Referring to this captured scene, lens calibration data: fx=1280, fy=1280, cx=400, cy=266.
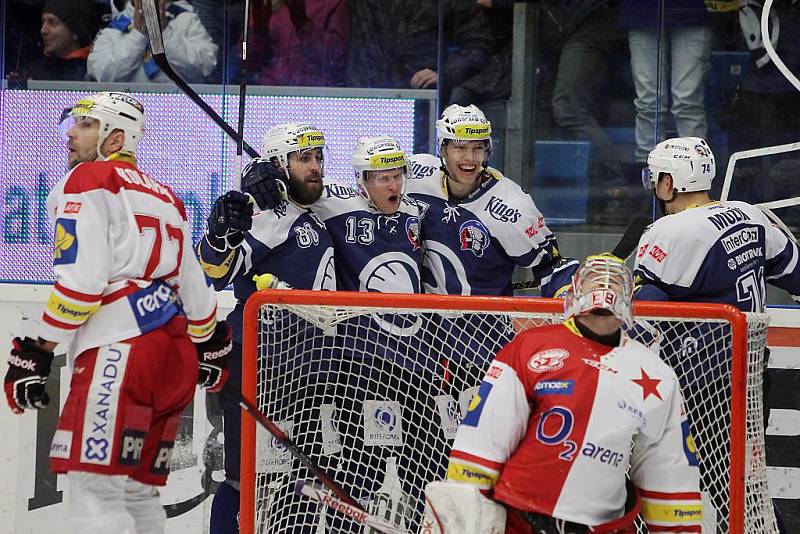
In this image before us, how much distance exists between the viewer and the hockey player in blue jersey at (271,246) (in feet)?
10.7

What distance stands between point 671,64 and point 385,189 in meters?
1.29

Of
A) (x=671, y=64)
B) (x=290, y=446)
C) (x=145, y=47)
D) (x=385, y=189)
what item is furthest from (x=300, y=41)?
(x=290, y=446)

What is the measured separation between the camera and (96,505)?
102 inches

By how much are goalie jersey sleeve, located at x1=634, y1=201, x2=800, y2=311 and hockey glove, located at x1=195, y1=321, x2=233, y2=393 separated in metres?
1.11

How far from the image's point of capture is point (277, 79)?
165 inches

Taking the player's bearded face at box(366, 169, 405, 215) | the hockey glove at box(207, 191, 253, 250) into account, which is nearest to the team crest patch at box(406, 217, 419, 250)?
the player's bearded face at box(366, 169, 405, 215)

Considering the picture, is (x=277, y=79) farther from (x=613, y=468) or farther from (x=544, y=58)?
(x=613, y=468)

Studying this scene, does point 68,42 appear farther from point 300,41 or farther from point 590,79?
point 590,79

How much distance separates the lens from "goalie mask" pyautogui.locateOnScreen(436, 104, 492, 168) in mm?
3578

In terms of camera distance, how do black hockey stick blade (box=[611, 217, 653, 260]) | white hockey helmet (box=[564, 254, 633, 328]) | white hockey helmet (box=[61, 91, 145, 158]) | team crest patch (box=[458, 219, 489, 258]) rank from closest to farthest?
white hockey helmet (box=[564, 254, 633, 328]), white hockey helmet (box=[61, 91, 145, 158]), team crest patch (box=[458, 219, 489, 258]), black hockey stick blade (box=[611, 217, 653, 260])

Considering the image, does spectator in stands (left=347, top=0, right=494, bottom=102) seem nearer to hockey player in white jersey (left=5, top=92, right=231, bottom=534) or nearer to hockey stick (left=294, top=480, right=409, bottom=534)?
hockey player in white jersey (left=5, top=92, right=231, bottom=534)

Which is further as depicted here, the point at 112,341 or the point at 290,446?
the point at 290,446

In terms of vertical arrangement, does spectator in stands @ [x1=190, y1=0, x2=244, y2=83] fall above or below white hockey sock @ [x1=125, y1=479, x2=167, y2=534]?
above

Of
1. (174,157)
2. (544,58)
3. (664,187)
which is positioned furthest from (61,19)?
(664,187)
